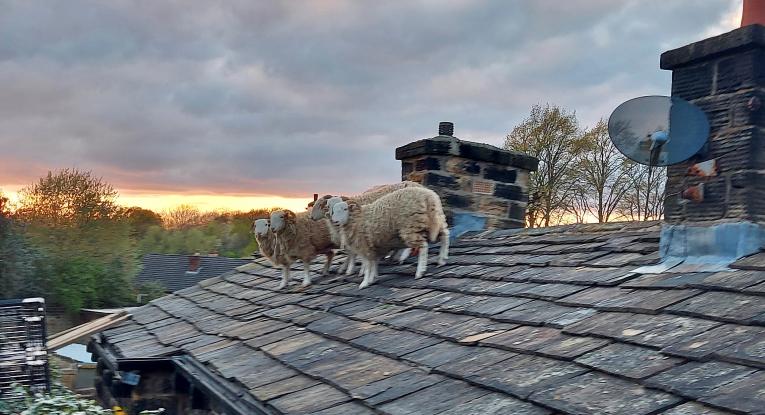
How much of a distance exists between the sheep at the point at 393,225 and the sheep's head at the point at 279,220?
42.2 inches

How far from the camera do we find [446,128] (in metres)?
7.68

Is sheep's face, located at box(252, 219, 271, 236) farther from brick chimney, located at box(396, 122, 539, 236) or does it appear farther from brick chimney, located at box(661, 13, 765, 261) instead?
brick chimney, located at box(661, 13, 765, 261)

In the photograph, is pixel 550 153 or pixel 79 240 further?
pixel 79 240

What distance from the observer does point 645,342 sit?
105 inches

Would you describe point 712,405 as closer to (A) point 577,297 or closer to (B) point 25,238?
(A) point 577,297

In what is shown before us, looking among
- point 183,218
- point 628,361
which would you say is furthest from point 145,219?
point 628,361

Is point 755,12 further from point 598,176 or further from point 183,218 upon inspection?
point 183,218

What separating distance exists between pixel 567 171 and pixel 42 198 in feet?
66.9

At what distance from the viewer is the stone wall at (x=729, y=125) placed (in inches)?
142

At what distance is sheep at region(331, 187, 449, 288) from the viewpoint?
552 centimetres

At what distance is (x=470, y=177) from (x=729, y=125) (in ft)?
12.6

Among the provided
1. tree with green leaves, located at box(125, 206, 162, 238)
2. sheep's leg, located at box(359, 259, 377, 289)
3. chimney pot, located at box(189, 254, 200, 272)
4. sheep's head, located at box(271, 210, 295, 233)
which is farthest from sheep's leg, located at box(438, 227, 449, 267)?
tree with green leaves, located at box(125, 206, 162, 238)

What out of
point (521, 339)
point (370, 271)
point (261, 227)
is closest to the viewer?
point (521, 339)

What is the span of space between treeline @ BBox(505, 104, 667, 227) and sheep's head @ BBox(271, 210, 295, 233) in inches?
529
